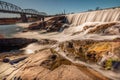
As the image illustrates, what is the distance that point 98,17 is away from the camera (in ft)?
119

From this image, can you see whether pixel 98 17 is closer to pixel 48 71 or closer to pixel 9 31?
pixel 48 71

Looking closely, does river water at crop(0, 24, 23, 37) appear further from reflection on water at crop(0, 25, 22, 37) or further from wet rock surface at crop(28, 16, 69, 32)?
wet rock surface at crop(28, 16, 69, 32)

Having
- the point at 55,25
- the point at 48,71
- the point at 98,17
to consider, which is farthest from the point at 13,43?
the point at 48,71

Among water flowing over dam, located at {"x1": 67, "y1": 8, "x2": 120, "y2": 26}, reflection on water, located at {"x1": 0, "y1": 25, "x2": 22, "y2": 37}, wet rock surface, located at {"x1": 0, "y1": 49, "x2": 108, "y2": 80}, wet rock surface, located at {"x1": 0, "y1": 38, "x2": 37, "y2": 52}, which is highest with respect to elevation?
water flowing over dam, located at {"x1": 67, "y1": 8, "x2": 120, "y2": 26}

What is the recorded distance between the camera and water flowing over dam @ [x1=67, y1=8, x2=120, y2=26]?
31.8 m

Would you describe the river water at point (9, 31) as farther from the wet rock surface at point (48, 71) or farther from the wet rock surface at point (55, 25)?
the wet rock surface at point (48, 71)

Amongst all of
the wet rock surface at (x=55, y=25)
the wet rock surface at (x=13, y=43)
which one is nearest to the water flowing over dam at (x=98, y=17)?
the wet rock surface at (x=55, y=25)

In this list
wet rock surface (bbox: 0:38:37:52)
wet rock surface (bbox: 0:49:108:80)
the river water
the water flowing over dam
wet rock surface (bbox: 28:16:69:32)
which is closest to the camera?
wet rock surface (bbox: 0:49:108:80)

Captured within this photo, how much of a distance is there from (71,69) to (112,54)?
15.2ft

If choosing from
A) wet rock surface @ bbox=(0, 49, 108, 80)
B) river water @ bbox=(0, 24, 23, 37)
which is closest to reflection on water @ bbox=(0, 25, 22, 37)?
river water @ bbox=(0, 24, 23, 37)

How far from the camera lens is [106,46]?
16125 millimetres

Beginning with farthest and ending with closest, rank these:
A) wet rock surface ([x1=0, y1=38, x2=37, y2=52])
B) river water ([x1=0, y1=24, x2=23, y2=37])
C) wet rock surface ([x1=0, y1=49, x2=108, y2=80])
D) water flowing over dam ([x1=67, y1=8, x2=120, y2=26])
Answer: river water ([x1=0, y1=24, x2=23, y2=37]), water flowing over dam ([x1=67, y1=8, x2=120, y2=26]), wet rock surface ([x1=0, y1=38, x2=37, y2=52]), wet rock surface ([x1=0, y1=49, x2=108, y2=80])

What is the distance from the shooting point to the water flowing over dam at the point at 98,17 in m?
31.8

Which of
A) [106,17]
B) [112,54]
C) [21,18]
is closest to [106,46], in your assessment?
[112,54]
